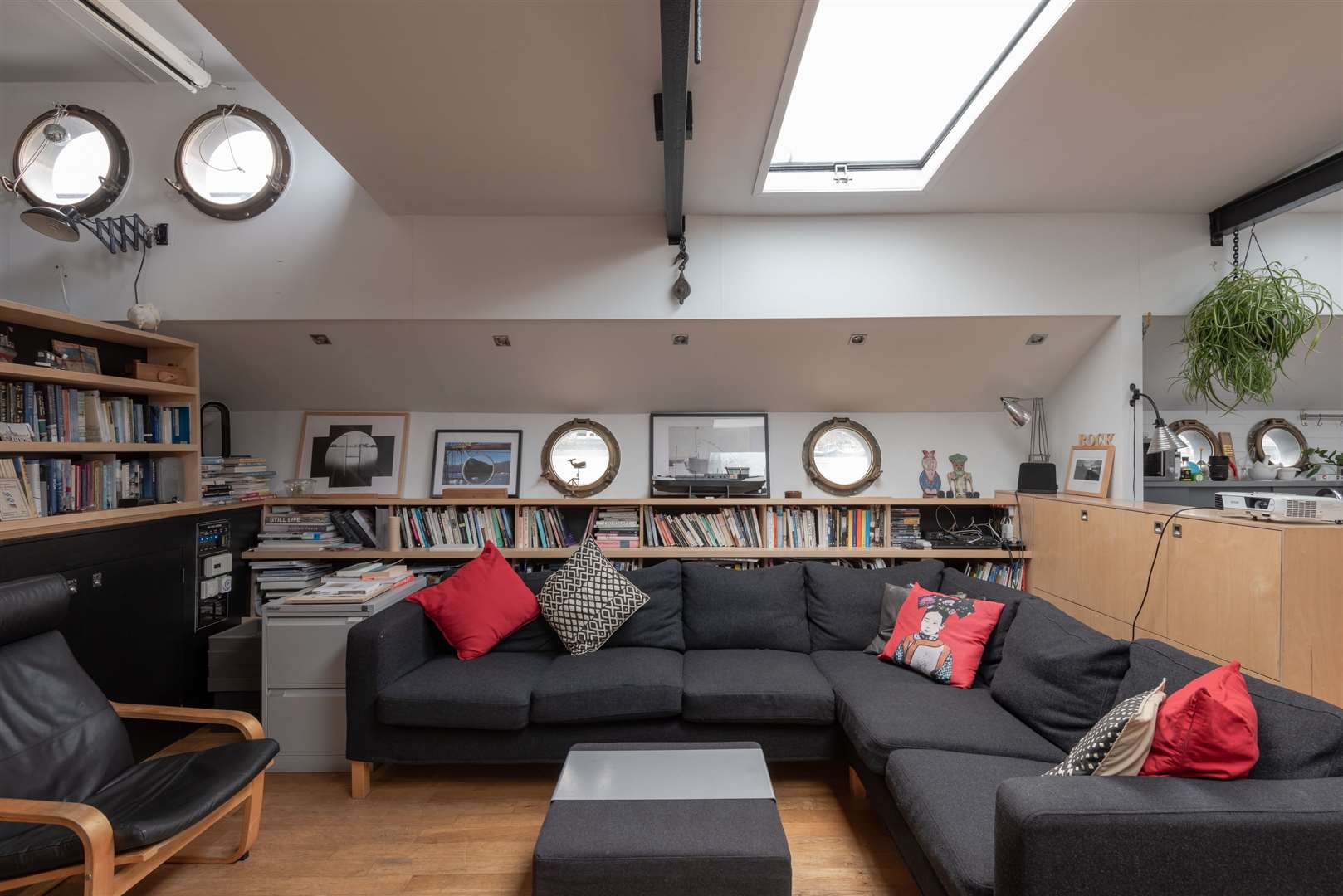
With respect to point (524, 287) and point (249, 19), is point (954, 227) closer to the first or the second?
→ point (524, 287)

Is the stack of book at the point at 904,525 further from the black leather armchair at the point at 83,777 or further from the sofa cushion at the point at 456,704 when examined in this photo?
the black leather armchair at the point at 83,777

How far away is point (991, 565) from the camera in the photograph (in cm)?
386

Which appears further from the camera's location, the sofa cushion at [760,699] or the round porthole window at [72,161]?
the round porthole window at [72,161]

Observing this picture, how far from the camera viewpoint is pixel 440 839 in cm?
232

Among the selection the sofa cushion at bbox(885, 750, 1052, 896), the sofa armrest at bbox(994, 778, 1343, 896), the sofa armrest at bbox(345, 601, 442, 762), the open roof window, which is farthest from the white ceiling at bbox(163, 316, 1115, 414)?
the sofa armrest at bbox(994, 778, 1343, 896)

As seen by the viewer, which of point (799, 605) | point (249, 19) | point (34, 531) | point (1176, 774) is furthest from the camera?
point (799, 605)

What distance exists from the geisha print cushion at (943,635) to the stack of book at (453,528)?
2326 mm

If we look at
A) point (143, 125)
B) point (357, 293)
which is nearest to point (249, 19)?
point (357, 293)

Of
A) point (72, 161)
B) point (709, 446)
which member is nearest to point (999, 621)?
point (709, 446)

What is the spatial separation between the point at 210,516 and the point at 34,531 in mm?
946

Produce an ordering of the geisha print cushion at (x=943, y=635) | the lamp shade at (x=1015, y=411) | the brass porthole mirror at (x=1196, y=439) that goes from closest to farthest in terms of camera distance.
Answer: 1. the geisha print cushion at (x=943, y=635)
2. the lamp shade at (x=1015, y=411)
3. the brass porthole mirror at (x=1196, y=439)

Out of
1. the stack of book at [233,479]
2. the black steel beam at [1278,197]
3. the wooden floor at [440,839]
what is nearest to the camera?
the wooden floor at [440,839]

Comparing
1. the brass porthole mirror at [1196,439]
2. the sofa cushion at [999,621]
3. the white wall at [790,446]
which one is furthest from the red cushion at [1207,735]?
the brass porthole mirror at [1196,439]

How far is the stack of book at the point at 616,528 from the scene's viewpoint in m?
3.85
